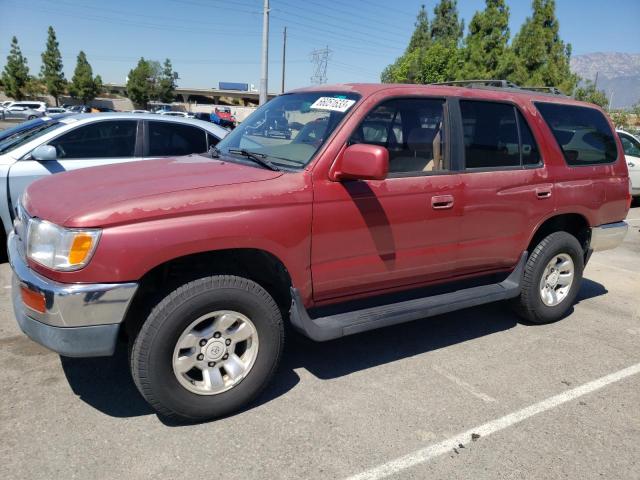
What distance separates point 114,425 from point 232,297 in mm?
980

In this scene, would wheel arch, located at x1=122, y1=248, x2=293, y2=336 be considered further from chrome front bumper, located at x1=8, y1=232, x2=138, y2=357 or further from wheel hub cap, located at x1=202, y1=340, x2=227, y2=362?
wheel hub cap, located at x1=202, y1=340, x2=227, y2=362

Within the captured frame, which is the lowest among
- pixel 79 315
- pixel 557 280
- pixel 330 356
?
pixel 330 356

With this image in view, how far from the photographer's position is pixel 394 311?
3564 mm

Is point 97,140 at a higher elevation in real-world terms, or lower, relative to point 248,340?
higher

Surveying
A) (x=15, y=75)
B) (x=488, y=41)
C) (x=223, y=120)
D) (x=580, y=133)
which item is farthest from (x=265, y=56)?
(x=15, y=75)

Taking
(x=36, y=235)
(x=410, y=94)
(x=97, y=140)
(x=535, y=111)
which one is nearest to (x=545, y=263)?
(x=535, y=111)

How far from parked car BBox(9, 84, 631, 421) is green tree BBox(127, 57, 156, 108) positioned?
83.1m

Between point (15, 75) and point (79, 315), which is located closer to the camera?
point (79, 315)

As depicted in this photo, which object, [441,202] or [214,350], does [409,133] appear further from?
[214,350]

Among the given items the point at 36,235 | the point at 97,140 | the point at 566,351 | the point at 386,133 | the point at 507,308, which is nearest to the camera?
the point at 36,235

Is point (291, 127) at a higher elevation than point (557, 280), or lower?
higher

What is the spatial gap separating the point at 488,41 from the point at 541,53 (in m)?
3.12

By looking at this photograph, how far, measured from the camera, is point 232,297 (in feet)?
9.50

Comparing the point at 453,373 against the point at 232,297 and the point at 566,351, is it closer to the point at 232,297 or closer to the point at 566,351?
the point at 566,351
